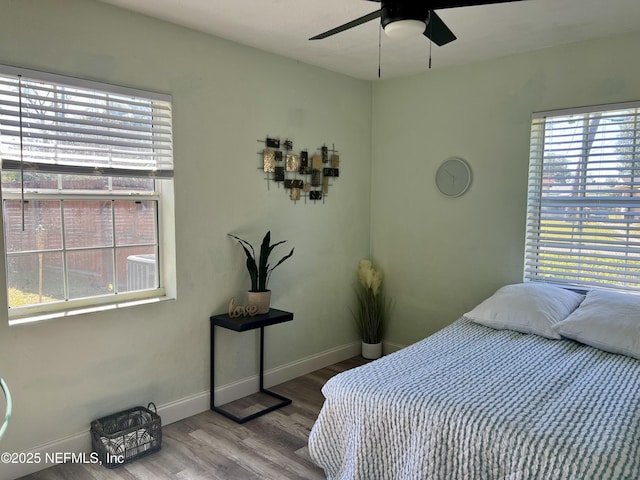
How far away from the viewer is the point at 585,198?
129 inches

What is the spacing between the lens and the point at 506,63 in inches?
139

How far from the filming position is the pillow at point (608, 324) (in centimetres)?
265

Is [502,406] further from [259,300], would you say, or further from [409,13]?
[259,300]

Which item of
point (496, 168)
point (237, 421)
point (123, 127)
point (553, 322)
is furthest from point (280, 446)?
point (496, 168)

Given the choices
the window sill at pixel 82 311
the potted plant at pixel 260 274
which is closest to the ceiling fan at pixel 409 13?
the potted plant at pixel 260 274

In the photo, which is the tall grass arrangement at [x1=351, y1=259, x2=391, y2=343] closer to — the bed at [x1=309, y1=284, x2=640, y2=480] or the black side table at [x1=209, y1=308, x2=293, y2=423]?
the black side table at [x1=209, y1=308, x2=293, y2=423]

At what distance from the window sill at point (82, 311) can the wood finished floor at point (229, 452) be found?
0.79 m

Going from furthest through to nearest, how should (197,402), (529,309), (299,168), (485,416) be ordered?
1. (299,168)
2. (197,402)
3. (529,309)
4. (485,416)

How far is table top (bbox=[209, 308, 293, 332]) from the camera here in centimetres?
305

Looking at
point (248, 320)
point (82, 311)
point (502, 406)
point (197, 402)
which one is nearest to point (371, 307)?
point (248, 320)

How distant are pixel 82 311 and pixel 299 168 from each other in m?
1.86

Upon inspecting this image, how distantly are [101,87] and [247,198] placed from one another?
1.17 metres

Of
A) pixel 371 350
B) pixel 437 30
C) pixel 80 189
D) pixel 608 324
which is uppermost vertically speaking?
pixel 437 30

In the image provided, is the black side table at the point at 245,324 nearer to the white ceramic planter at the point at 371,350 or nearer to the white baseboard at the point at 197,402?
the white baseboard at the point at 197,402
